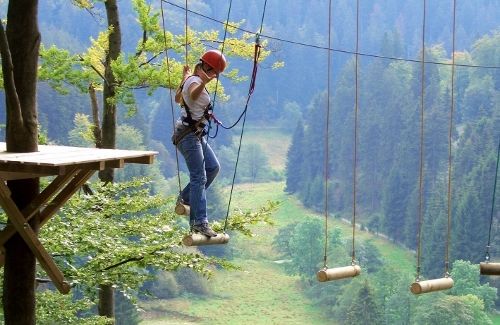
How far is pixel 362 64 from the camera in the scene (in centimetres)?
11306

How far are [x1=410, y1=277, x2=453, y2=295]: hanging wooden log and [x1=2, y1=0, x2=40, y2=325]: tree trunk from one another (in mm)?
2821

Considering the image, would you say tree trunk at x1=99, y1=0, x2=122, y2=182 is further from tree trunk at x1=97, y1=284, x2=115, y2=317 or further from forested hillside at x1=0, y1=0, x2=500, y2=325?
forested hillside at x1=0, y1=0, x2=500, y2=325

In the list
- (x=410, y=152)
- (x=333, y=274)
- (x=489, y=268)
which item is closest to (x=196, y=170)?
(x=333, y=274)

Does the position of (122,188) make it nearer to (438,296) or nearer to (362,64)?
(438,296)

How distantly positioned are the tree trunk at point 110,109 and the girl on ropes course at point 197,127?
22.1 ft

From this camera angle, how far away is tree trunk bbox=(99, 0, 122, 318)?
14039 millimetres

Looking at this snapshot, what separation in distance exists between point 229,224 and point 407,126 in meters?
82.5

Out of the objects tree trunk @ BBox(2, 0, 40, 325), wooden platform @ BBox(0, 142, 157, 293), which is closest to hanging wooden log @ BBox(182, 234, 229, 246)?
wooden platform @ BBox(0, 142, 157, 293)

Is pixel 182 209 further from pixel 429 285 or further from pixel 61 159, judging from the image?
pixel 429 285

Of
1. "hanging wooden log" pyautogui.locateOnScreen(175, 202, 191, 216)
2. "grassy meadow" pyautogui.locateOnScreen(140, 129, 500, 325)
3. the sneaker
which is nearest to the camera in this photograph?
the sneaker

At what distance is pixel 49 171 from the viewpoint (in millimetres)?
5984

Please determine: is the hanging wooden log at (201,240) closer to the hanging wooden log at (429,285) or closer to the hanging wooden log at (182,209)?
the hanging wooden log at (182,209)

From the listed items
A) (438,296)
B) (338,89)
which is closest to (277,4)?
Answer: (338,89)

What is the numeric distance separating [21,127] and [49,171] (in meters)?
1.29
